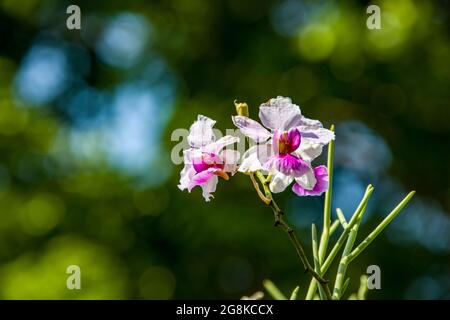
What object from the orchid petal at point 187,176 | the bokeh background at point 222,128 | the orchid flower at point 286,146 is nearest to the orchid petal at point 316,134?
the orchid flower at point 286,146

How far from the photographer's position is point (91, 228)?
3.32 metres

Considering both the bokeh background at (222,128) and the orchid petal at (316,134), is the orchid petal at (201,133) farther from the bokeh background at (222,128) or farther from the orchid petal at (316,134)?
the bokeh background at (222,128)

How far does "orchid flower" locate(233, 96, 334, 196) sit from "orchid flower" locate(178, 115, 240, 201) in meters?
0.03

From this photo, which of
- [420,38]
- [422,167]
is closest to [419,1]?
[420,38]

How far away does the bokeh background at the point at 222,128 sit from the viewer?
323 cm

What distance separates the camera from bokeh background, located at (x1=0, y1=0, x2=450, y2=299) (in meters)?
3.23

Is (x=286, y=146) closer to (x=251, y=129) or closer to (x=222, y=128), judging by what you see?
(x=251, y=129)

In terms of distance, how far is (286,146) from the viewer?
0.62m

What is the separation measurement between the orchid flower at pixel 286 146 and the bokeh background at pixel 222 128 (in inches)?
97.3

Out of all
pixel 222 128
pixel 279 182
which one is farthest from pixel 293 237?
pixel 222 128

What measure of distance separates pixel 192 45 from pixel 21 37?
93 centimetres

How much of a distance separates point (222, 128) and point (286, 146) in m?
2.56

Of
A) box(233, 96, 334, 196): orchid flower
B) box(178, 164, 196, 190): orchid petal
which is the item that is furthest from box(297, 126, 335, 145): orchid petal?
box(178, 164, 196, 190): orchid petal
